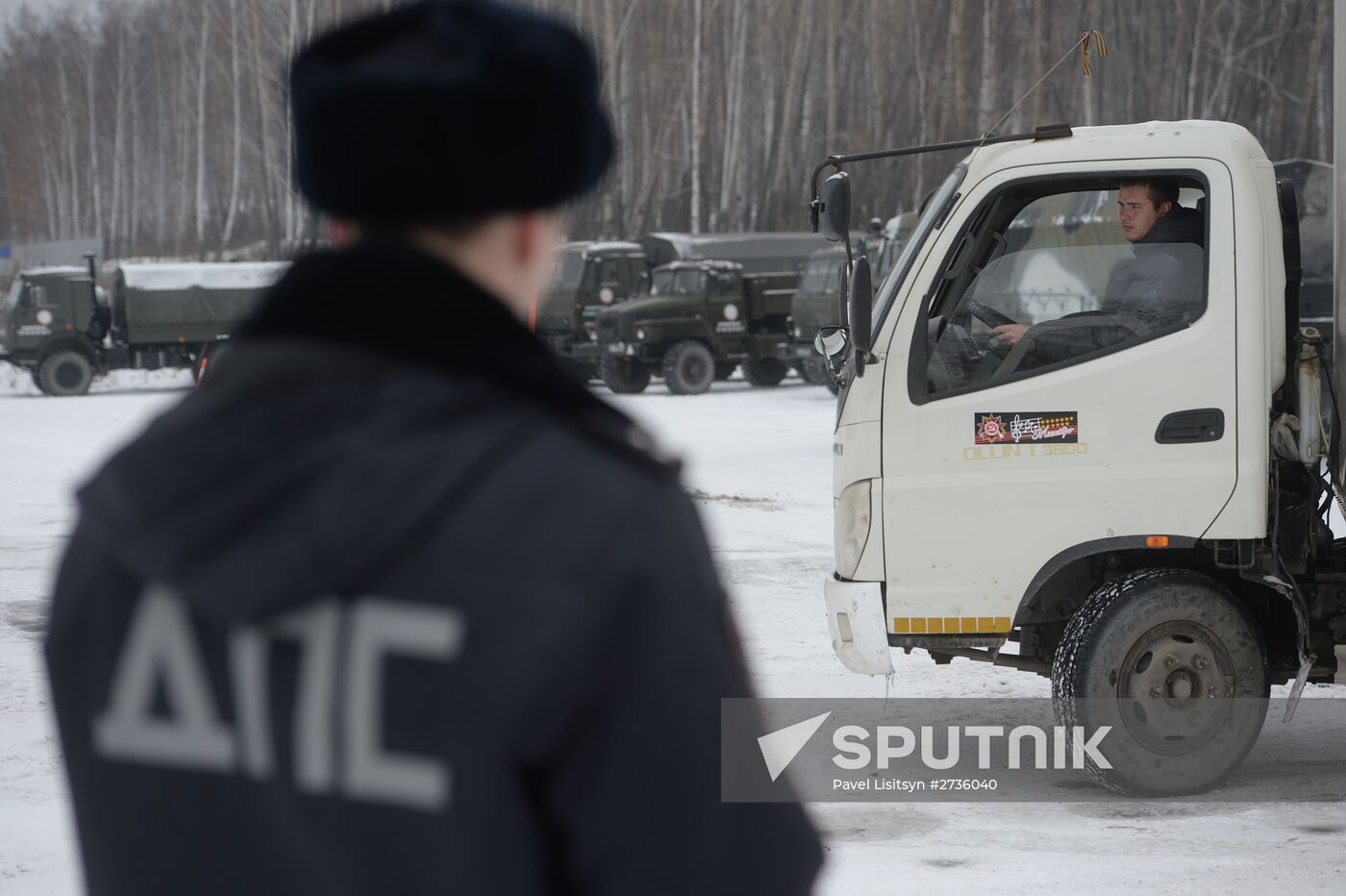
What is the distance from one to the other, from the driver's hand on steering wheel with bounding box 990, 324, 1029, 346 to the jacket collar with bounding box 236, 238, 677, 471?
14.2ft

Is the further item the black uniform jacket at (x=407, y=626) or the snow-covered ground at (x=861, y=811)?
the snow-covered ground at (x=861, y=811)

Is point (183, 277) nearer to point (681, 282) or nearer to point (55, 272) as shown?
point (55, 272)

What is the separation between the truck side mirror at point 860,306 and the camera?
5.31 metres

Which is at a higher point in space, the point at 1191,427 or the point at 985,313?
the point at 985,313

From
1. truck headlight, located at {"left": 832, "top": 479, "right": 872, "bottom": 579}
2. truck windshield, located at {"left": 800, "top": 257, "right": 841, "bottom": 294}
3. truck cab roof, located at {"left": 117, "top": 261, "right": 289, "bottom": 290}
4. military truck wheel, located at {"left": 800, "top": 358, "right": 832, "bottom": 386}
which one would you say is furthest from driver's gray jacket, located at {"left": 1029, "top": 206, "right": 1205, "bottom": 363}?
truck cab roof, located at {"left": 117, "top": 261, "right": 289, "bottom": 290}

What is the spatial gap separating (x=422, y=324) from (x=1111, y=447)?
4.41 m

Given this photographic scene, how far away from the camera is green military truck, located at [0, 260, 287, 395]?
28.1m

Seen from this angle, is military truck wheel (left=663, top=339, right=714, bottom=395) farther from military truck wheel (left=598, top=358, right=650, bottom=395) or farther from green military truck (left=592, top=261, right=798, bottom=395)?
military truck wheel (left=598, top=358, right=650, bottom=395)

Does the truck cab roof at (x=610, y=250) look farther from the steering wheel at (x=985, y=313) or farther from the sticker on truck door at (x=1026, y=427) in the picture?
the sticker on truck door at (x=1026, y=427)

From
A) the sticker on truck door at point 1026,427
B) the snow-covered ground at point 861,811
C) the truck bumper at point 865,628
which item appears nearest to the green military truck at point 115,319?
the snow-covered ground at point 861,811

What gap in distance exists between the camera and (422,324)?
4.18ft

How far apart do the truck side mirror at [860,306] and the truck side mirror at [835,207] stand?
0.12 metres

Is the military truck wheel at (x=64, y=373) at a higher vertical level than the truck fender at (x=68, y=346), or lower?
lower

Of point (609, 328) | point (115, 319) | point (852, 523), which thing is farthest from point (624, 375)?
point (852, 523)
